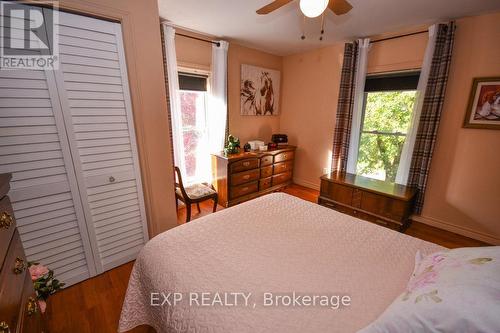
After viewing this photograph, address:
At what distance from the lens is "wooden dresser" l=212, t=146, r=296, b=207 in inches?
120

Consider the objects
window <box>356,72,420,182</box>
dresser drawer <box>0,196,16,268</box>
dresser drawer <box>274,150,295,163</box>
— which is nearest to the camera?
dresser drawer <box>0,196,16,268</box>

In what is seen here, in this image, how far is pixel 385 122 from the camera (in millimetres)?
3053

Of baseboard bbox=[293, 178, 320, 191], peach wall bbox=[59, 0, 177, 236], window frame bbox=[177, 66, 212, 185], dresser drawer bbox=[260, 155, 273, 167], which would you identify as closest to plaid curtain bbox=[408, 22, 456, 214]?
baseboard bbox=[293, 178, 320, 191]

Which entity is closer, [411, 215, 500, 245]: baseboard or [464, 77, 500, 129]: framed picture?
[464, 77, 500, 129]: framed picture

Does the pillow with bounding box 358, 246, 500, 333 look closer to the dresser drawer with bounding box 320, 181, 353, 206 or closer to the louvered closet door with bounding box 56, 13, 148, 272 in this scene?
the louvered closet door with bounding box 56, 13, 148, 272

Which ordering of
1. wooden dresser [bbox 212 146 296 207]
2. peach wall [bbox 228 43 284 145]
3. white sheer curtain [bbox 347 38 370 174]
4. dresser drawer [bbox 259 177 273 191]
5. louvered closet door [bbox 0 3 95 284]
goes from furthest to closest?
dresser drawer [bbox 259 177 273 191], peach wall [bbox 228 43 284 145], wooden dresser [bbox 212 146 296 207], white sheer curtain [bbox 347 38 370 174], louvered closet door [bbox 0 3 95 284]

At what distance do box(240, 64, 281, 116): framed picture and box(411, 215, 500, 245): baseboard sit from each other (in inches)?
112

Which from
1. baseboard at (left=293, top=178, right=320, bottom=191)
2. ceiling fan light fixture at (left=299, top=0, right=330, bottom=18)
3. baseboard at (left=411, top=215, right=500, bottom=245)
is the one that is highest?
ceiling fan light fixture at (left=299, top=0, right=330, bottom=18)

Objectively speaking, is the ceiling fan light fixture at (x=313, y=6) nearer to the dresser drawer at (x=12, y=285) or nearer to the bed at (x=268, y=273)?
the bed at (x=268, y=273)

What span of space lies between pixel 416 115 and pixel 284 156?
191cm

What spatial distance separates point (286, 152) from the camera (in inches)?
150

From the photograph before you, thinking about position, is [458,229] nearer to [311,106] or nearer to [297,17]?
[311,106]

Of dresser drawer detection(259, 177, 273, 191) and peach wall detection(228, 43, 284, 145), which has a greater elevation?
peach wall detection(228, 43, 284, 145)

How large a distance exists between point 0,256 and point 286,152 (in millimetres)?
3483
